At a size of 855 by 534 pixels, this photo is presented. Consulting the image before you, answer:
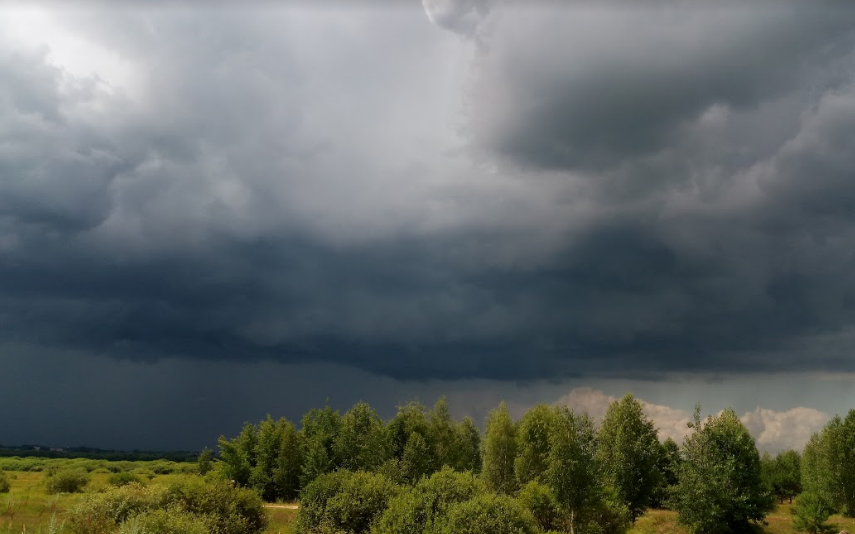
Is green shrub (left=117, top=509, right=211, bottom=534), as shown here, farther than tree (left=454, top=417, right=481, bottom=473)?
No

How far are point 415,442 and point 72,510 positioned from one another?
1377 inches

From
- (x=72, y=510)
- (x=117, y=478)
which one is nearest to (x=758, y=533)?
(x=72, y=510)

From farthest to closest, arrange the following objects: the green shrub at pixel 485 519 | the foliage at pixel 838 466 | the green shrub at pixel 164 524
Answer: the foliage at pixel 838 466 → the green shrub at pixel 164 524 → the green shrub at pixel 485 519

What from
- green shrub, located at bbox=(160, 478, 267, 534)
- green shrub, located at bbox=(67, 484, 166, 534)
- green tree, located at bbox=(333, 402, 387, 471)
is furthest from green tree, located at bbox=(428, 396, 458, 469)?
green shrub, located at bbox=(67, 484, 166, 534)

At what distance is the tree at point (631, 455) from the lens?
63.1 m

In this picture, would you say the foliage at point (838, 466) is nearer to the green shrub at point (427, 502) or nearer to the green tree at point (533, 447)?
the green tree at point (533, 447)

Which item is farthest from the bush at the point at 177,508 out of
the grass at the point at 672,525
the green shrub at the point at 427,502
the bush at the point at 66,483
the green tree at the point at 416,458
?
the bush at the point at 66,483

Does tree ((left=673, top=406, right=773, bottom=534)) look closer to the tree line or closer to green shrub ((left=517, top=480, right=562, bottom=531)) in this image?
the tree line

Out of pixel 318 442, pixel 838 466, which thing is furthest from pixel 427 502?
pixel 838 466

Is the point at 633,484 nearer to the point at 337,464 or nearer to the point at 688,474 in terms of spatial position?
the point at 688,474

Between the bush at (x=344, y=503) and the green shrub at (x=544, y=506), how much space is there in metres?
16.5

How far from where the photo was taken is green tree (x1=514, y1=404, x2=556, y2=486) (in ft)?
228

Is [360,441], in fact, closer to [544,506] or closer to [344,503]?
[544,506]

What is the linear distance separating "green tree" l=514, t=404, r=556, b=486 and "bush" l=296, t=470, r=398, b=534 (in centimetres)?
3424
